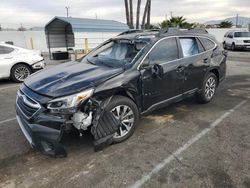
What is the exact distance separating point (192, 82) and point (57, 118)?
297 centimetres

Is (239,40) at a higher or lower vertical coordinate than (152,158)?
higher

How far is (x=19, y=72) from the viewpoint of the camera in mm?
8414

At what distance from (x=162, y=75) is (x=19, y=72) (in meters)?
6.15

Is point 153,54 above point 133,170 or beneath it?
above

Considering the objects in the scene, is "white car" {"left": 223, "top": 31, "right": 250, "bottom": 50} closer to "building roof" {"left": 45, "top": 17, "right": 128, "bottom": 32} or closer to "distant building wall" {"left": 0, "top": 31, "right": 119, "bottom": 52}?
"building roof" {"left": 45, "top": 17, "right": 128, "bottom": 32}

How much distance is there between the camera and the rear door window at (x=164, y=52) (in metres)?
4.07

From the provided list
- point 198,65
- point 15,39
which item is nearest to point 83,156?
point 198,65

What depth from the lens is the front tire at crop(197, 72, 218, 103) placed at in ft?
17.4

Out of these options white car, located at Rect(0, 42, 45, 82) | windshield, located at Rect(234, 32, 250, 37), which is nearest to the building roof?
white car, located at Rect(0, 42, 45, 82)

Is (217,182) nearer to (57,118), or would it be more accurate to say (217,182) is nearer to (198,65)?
(57,118)

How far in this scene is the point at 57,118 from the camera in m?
3.04

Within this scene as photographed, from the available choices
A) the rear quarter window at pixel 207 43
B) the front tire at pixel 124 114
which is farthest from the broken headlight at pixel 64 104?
the rear quarter window at pixel 207 43

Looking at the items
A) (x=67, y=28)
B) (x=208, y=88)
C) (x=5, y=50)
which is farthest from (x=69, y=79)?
(x=67, y=28)

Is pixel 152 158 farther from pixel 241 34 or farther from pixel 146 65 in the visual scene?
pixel 241 34
